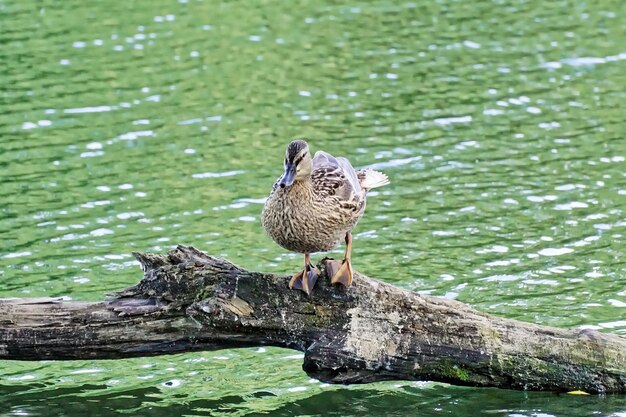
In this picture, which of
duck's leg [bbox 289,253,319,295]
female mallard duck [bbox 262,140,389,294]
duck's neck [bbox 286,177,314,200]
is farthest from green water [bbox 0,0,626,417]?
duck's neck [bbox 286,177,314,200]

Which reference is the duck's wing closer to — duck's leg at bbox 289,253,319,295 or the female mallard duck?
the female mallard duck

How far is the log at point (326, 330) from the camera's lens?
30.4 feet

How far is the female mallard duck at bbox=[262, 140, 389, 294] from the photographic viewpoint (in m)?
9.21

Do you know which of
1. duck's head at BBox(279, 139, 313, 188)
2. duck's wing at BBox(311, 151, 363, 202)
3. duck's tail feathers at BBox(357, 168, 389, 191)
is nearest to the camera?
duck's head at BBox(279, 139, 313, 188)

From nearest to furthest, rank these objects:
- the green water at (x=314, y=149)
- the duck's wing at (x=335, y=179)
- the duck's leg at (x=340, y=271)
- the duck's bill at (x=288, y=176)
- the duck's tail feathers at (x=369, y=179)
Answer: the duck's bill at (x=288, y=176) → the duck's leg at (x=340, y=271) → the duck's wing at (x=335, y=179) → the duck's tail feathers at (x=369, y=179) → the green water at (x=314, y=149)

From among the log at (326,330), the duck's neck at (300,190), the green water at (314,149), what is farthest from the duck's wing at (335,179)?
the green water at (314,149)

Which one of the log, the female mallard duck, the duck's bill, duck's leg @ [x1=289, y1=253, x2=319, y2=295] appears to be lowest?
the log

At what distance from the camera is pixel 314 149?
16828mm

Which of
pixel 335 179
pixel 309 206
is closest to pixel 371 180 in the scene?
pixel 335 179

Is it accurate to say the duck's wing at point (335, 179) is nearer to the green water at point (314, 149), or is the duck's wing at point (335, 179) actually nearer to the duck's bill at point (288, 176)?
the duck's bill at point (288, 176)

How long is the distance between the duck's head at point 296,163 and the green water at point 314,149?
2110 mm

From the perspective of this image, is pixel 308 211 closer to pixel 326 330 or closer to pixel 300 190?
pixel 300 190

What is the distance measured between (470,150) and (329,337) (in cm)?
804

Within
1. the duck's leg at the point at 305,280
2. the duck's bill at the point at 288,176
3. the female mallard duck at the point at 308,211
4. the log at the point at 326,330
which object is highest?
the duck's bill at the point at 288,176
